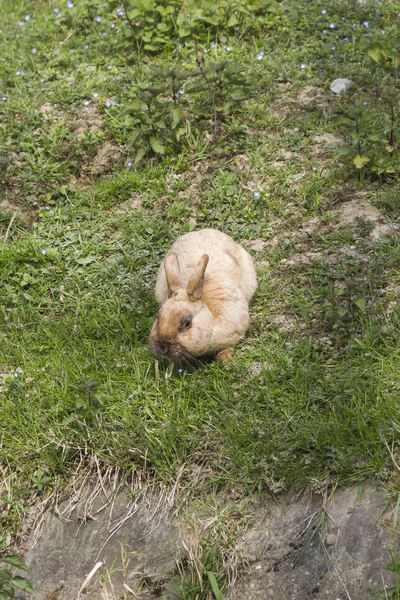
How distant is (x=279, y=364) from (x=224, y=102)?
265 centimetres

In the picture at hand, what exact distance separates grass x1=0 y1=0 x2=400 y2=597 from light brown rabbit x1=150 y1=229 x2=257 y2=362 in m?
0.18

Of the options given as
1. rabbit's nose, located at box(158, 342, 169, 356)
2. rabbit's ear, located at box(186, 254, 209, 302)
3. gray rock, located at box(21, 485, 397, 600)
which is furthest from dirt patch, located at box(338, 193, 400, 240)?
gray rock, located at box(21, 485, 397, 600)

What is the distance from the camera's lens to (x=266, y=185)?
5949 millimetres

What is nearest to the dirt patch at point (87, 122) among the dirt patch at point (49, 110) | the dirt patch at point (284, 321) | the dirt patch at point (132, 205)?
the dirt patch at point (49, 110)

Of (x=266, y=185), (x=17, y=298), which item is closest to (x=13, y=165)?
(x=17, y=298)

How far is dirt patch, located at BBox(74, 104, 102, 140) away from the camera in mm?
6500

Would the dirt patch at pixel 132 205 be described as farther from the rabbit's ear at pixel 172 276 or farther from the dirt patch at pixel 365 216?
the dirt patch at pixel 365 216

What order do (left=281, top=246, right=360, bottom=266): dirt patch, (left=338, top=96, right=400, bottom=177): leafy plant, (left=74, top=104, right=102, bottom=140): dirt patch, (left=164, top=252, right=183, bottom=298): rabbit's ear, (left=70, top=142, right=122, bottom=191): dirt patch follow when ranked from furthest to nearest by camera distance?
(left=74, top=104, right=102, bottom=140): dirt patch → (left=70, top=142, right=122, bottom=191): dirt patch → (left=338, top=96, right=400, bottom=177): leafy plant → (left=281, top=246, right=360, bottom=266): dirt patch → (left=164, top=252, right=183, bottom=298): rabbit's ear

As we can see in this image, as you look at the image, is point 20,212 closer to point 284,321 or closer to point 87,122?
point 87,122

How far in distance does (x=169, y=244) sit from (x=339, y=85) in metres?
2.12

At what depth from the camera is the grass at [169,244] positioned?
4.31 m

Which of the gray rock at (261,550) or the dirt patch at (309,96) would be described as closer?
the gray rock at (261,550)

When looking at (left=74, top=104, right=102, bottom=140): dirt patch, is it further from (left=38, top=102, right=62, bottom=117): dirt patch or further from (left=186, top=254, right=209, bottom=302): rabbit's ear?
(left=186, top=254, right=209, bottom=302): rabbit's ear

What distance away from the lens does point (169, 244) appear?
5695 millimetres
